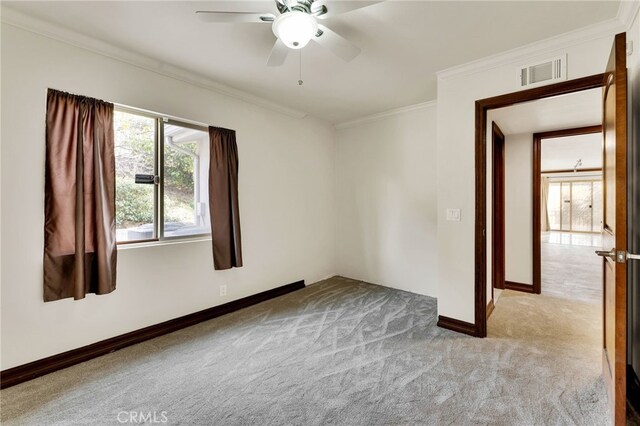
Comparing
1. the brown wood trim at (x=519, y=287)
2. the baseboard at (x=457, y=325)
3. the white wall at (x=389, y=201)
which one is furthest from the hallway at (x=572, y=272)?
the baseboard at (x=457, y=325)

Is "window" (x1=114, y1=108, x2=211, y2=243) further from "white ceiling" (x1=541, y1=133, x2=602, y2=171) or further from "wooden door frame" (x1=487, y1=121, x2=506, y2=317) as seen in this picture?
"white ceiling" (x1=541, y1=133, x2=602, y2=171)

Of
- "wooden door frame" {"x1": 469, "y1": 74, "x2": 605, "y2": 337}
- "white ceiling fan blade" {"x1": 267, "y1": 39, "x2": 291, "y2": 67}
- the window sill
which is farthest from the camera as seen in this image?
"wooden door frame" {"x1": 469, "y1": 74, "x2": 605, "y2": 337}

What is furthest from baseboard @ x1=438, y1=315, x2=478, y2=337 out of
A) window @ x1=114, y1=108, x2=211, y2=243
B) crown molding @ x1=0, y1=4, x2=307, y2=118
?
crown molding @ x1=0, y1=4, x2=307, y2=118

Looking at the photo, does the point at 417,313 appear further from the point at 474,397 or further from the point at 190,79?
the point at 190,79

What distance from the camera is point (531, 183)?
4043mm

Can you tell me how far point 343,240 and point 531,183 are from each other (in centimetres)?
289

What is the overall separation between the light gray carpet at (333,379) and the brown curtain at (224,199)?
759mm

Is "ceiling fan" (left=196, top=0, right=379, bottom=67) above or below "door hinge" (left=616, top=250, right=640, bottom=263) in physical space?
above

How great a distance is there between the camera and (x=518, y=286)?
406 centimetres

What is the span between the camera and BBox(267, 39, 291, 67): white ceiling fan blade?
1940mm

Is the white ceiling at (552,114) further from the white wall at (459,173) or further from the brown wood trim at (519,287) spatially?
the brown wood trim at (519,287)

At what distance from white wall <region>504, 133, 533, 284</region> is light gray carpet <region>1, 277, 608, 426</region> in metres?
1.27

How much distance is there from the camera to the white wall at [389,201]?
3.82 m

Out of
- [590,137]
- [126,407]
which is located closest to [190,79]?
[126,407]
